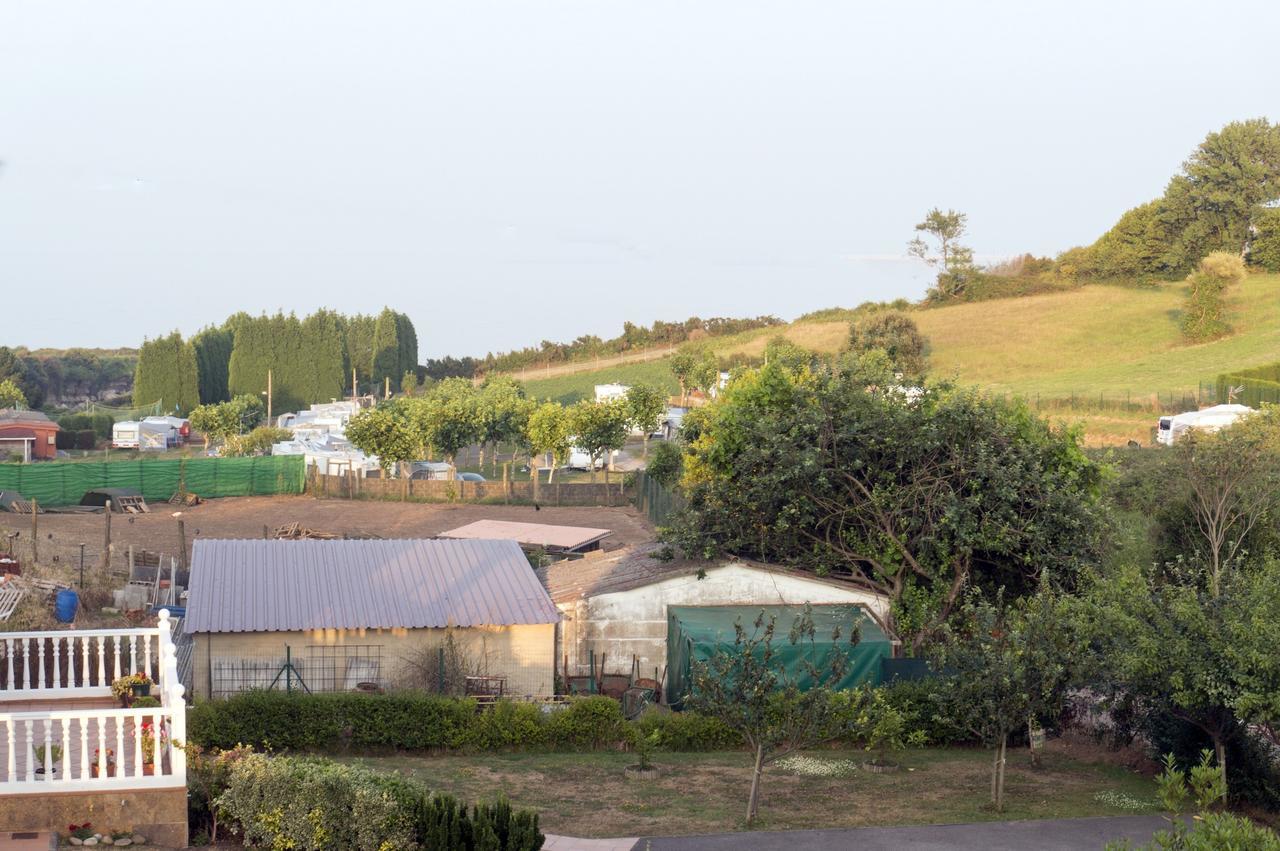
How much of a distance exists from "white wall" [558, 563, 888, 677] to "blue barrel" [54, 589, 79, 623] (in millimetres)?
10914

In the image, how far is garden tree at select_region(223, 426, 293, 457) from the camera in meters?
66.2

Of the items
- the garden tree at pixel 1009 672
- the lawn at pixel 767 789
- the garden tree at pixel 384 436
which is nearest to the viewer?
the lawn at pixel 767 789

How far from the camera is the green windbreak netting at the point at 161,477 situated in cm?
4800

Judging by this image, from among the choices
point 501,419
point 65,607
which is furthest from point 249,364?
point 65,607

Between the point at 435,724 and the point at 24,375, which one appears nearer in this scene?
the point at 435,724

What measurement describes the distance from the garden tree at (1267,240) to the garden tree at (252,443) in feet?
249

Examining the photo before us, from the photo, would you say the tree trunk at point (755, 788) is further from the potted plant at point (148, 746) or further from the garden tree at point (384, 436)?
the garden tree at point (384, 436)

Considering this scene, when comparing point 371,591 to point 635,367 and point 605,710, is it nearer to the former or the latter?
point 605,710

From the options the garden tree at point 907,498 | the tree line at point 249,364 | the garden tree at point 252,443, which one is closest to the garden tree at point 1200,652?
the garden tree at point 907,498

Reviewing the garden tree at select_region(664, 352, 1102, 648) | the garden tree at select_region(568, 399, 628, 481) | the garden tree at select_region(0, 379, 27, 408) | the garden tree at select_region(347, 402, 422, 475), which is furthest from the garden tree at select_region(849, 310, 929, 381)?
the garden tree at select_region(664, 352, 1102, 648)

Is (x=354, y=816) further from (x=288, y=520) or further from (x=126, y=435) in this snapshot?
(x=126, y=435)

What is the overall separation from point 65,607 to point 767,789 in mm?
16506

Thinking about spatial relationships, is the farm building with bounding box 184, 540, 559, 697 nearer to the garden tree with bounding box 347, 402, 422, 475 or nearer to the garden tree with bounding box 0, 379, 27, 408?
the garden tree with bounding box 347, 402, 422, 475

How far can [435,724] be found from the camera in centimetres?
1728
